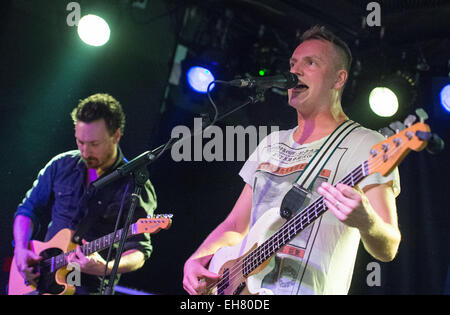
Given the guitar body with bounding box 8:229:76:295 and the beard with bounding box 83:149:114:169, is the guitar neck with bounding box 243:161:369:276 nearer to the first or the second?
the guitar body with bounding box 8:229:76:295

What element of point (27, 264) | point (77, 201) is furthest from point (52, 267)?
point (77, 201)

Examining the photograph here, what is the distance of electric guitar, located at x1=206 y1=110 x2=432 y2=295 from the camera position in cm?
191

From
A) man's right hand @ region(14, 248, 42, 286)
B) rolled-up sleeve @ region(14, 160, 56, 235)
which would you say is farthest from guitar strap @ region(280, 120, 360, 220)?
rolled-up sleeve @ region(14, 160, 56, 235)

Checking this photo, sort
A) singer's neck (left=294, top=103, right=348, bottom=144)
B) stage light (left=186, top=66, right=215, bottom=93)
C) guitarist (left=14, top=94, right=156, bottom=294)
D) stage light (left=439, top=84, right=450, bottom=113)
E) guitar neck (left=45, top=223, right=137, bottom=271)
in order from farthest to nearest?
stage light (left=186, top=66, right=215, bottom=93) → stage light (left=439, top=84, right=450, bottom=113) → guitarist (left=14, top=94, right=156, bottom=294) → guitar neck (left=45, top=223, right=137, bottom=271) → singer's neck (left=294, top=103, right=348, bottom=144)

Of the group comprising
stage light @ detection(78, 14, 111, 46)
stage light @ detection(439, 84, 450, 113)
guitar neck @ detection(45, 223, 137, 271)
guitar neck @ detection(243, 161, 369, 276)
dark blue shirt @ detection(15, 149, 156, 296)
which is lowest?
guitar neck @ detection(243, 161, 369, 276)

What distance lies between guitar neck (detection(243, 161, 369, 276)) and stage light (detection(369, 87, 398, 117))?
7.19 ft

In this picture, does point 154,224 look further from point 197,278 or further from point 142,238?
point 142,238

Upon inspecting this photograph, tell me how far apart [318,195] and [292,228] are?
284 millimetres

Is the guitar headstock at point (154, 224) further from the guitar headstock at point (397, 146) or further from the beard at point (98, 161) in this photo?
the guitar headstock at point (397, 146)

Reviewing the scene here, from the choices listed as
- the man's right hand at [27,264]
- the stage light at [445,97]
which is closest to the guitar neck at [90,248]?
the man's right hand at [27,264]

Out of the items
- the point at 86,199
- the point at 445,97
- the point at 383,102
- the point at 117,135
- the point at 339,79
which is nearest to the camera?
the point at 339,79

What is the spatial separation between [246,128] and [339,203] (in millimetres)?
2827

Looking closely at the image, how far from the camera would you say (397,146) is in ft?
6.31

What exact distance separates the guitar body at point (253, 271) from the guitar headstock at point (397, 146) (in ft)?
2.04
